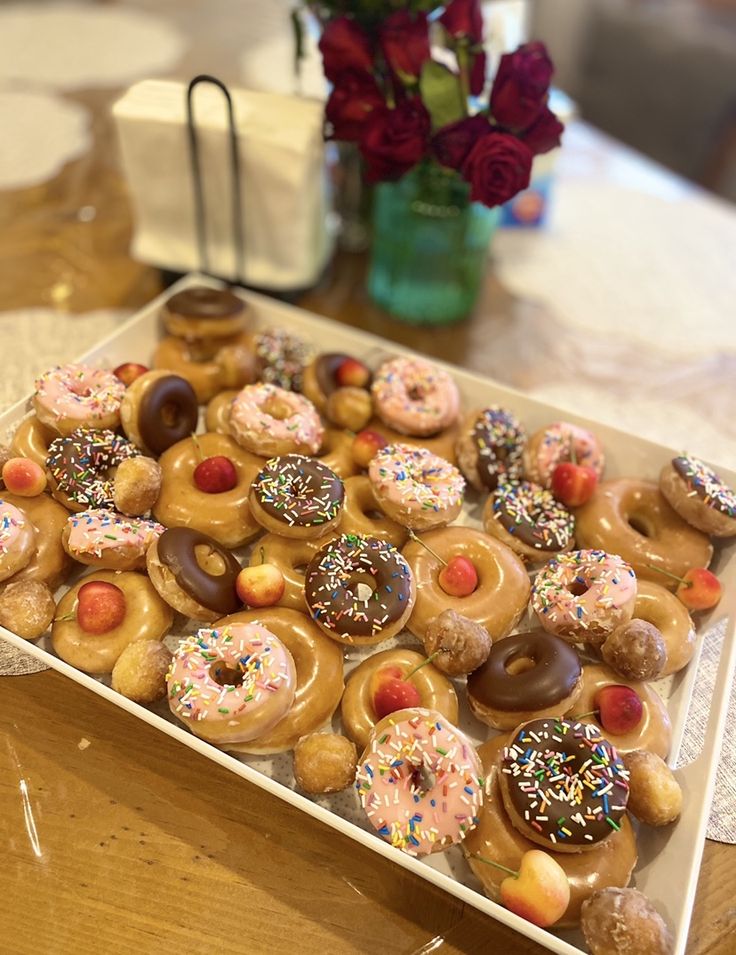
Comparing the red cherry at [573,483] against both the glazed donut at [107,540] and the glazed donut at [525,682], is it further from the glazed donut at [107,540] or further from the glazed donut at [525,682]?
the glazed donut at [107,540]

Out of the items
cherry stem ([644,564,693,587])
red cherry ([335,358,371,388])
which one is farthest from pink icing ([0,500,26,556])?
cherry stem ([644,564,693,587])

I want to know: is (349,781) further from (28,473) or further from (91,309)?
(91,309)

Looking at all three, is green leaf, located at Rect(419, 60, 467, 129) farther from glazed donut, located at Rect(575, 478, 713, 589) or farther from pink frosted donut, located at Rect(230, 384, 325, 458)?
glazed donut, located at Rect(575, 478, 713, 589)

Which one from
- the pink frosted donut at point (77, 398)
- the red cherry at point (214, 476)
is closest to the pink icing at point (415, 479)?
the red cherry at point (214, 476)

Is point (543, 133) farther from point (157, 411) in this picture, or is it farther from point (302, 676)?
point (302, 676)

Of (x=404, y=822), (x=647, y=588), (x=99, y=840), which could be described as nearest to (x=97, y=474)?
(x=99, y=840)

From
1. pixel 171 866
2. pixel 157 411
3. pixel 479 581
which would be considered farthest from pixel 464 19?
pixel 171 866
